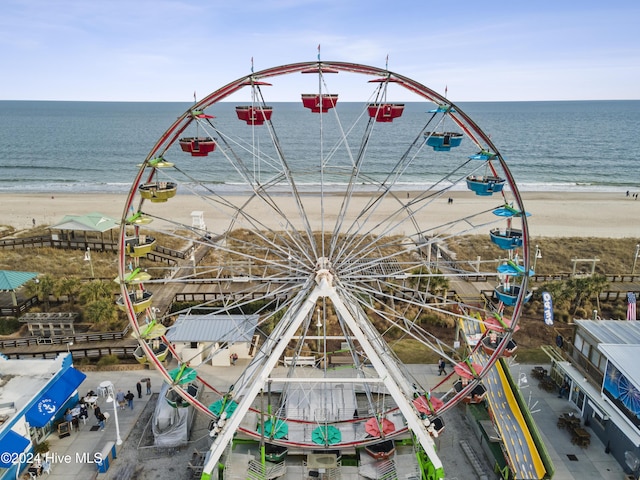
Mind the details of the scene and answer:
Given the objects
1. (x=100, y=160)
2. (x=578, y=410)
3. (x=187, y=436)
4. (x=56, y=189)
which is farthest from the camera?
(x=100, y=160)

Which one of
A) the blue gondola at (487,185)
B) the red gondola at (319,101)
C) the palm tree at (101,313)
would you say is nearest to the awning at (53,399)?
the palm tree at (101,313)

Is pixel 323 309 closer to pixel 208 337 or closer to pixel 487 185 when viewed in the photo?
pixel 208 337

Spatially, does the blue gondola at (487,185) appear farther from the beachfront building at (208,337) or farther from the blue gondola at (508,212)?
the beachfront building at (208,337)

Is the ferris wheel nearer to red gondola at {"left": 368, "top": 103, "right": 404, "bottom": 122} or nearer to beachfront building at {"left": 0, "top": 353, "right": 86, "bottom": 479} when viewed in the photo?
red gondola at {"left": 368, "top": 103, "right": 404, "bottom": 122}

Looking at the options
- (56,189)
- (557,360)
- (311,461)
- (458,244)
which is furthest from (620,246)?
(56,189)

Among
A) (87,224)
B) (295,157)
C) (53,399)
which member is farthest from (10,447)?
(295,157)

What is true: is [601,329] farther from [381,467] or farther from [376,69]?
[376,69]
